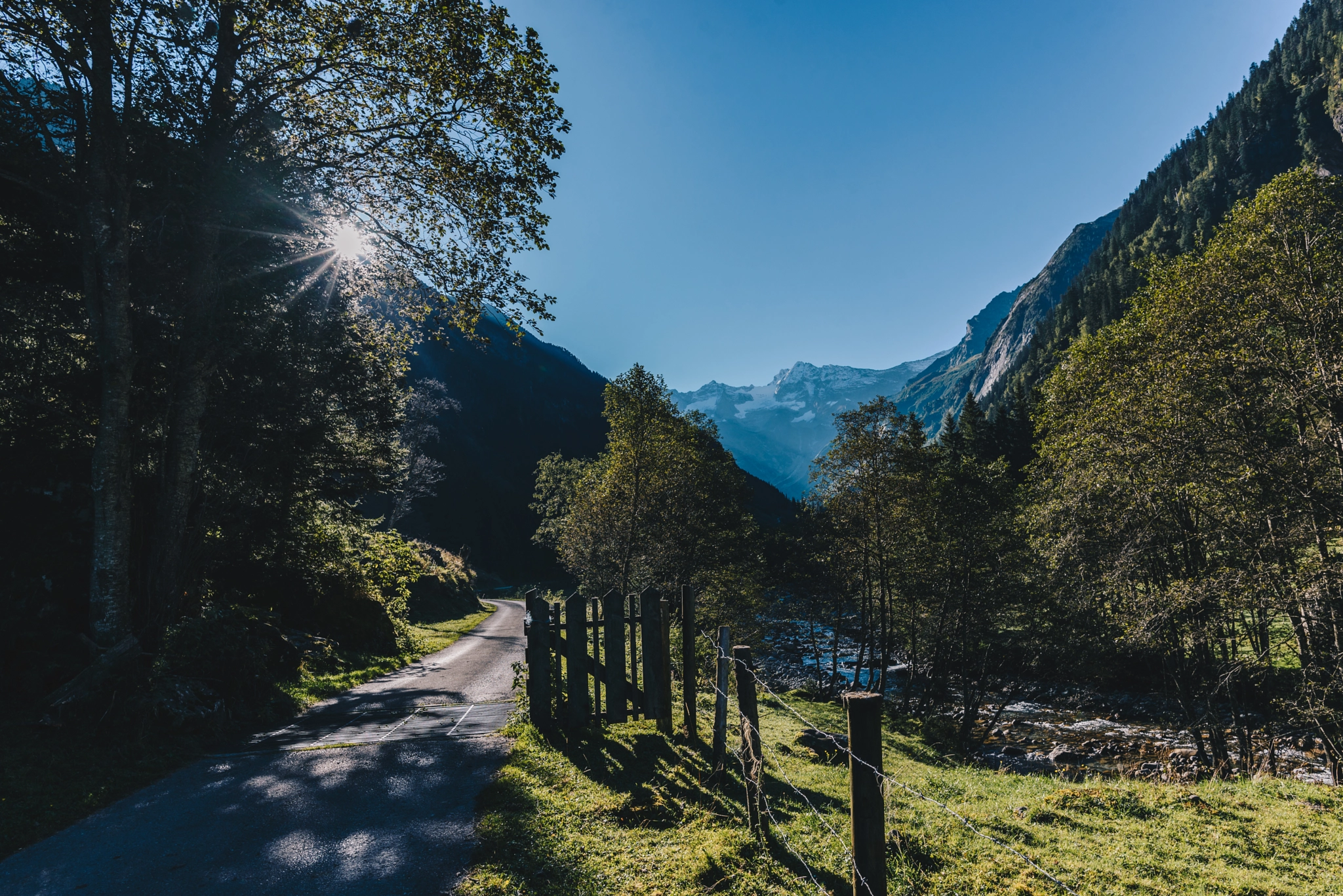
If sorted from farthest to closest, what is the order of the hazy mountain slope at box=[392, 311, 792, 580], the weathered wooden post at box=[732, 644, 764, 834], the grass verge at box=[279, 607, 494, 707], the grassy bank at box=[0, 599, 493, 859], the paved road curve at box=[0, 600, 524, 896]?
the hazy mountain slope at box=[392, 311, 792, 580]
the grass verge at box=[279, 607, 494, 707]
the grassy bank at box=[0, 599, 493, 859]
the weathered wooden post at box=[732, 644, 764, 834]
the paved road curve at box=[0, 600, 524, 896]

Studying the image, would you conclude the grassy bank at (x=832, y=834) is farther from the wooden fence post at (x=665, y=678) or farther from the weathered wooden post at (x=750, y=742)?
the wooden fence post at (x=665, y=678)

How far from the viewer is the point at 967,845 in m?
5.68

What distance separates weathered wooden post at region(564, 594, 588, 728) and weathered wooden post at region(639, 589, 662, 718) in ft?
3.00

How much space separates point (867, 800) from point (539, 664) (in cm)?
590

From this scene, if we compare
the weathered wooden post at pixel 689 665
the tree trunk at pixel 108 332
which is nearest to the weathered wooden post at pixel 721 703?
the weathered wooden post at pixel 689 665

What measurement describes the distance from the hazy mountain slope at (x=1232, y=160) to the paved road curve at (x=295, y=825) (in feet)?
374

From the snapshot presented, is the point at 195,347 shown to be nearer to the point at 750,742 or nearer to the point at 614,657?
the point at 614,657

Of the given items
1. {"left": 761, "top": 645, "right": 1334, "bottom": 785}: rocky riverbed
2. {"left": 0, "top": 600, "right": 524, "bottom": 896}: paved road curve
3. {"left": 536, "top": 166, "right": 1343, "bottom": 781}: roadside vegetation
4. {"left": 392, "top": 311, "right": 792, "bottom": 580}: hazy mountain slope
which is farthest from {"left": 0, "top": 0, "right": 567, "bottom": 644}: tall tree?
{"left": 392, "top": 311, "right": 792, "bottom": 580}: hazy mountain slope

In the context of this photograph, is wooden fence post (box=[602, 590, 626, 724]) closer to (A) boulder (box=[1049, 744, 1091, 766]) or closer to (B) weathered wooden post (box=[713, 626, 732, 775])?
(B) weathered wooden post (box=[713, 626, 732, 775])

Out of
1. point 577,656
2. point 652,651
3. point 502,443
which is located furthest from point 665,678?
point 502,443

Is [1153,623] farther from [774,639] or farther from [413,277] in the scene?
[774,639]

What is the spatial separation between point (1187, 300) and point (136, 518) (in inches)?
928

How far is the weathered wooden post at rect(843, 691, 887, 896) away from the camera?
3.47m

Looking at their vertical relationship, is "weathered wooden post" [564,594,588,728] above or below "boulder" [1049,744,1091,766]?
above
